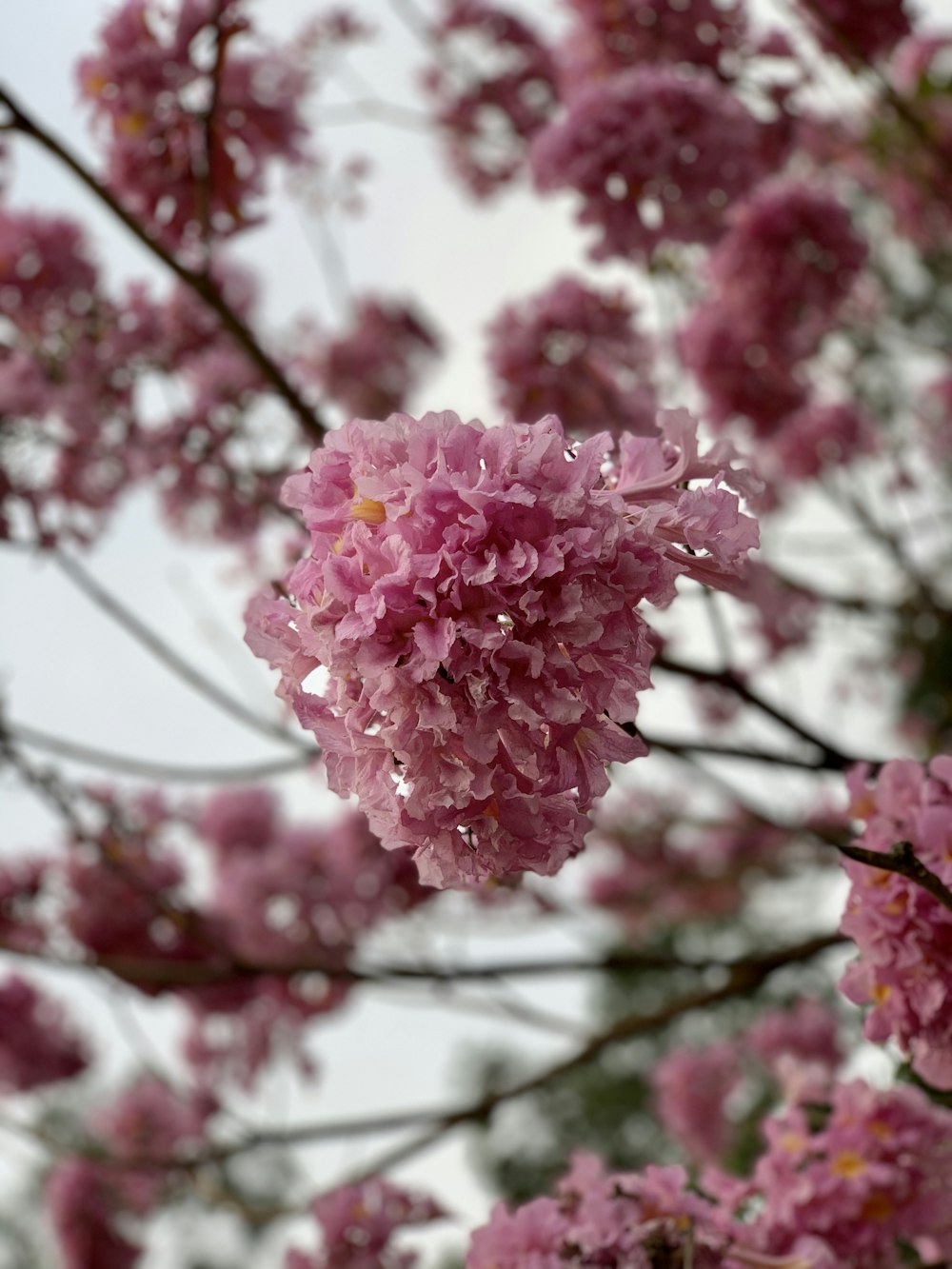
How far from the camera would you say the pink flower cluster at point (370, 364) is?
5.76 m

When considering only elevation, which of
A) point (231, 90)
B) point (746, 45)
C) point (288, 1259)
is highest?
point (746, 45)

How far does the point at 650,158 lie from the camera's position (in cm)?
294

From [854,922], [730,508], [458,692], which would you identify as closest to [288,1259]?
[854,922]

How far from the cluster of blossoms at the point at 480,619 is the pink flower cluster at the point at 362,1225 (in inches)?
61.7

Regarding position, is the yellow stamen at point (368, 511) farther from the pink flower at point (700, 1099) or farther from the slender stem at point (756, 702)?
the pink flower at point (700, 1099)

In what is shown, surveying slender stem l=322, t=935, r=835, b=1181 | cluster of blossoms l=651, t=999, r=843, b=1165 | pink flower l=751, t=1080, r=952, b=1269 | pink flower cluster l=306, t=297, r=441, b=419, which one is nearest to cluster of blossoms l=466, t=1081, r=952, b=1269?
pink flower l=751, t=1080, r=952, b=1269

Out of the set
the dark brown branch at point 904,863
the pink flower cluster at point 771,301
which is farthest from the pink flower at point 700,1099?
the dark brown branch at point 904,863

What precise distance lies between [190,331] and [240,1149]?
2.51 m

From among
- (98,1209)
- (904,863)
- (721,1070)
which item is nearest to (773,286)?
(904,863)

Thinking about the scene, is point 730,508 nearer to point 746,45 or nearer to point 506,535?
point 506,535

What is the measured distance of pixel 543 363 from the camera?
142 inches

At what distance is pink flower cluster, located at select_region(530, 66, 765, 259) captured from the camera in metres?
2.95

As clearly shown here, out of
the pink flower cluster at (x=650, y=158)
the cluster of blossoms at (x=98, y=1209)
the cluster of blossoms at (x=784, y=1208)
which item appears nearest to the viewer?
the cluster of blossoms at (x=784, y=1208)

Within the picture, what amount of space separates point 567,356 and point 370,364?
7.81 ft
